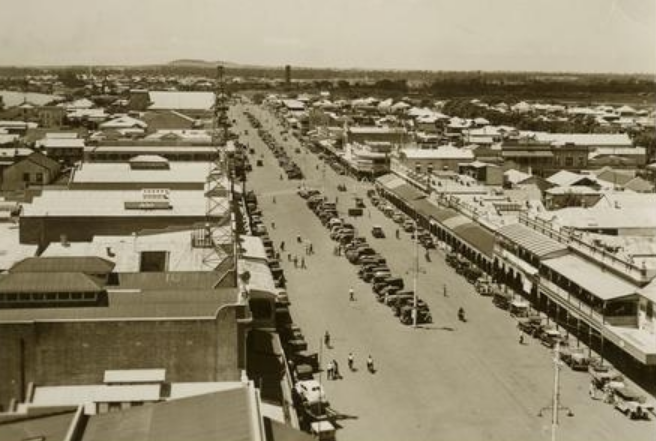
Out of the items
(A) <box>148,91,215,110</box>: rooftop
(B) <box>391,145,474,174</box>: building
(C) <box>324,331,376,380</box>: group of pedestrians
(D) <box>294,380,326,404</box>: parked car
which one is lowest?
(C) <box>324,331,376,380</box>: group of pedestrians

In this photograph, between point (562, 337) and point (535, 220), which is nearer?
point (562, 337)

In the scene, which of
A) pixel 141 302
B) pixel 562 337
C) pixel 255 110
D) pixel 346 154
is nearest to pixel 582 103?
pixel 255 110

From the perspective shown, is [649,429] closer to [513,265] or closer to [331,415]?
[331,415]

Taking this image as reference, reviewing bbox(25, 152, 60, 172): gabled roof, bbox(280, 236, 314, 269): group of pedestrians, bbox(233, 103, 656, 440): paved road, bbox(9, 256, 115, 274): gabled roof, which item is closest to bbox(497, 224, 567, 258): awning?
bbox(233, 103, 656, 440): paved road

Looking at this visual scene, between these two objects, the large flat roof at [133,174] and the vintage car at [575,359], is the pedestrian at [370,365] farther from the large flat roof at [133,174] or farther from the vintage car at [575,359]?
the large flat roof at [133,174]

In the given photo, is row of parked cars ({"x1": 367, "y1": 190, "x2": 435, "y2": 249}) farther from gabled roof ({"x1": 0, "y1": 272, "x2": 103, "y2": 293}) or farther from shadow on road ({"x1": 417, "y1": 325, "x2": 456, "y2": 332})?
gabled roof ({"x1": 0, "y1": 272, "x2": 103, "y2": 293})

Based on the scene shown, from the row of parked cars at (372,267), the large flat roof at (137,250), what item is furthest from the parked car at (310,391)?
the row of parked cars at (372,267)
